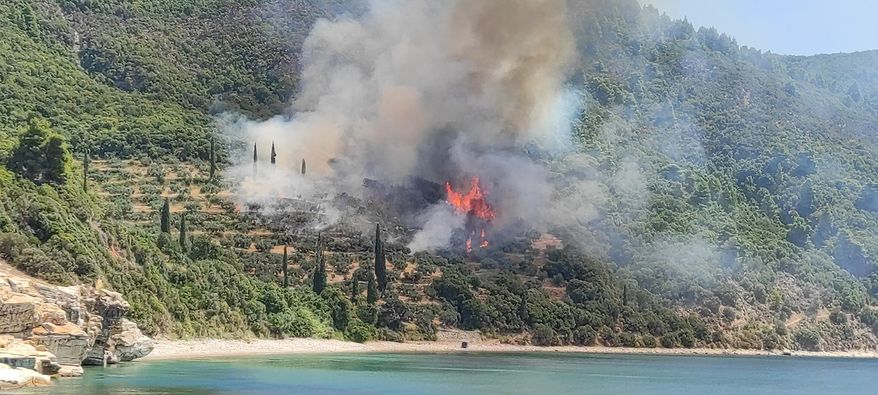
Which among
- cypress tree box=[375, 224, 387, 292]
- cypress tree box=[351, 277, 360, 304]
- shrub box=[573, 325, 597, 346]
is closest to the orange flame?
shrub box=[573, 325, 597, 346]

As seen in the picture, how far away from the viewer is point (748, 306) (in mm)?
153750

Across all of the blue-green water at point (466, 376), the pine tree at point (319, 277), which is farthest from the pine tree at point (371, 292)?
the blue-green water at point (466, 376)

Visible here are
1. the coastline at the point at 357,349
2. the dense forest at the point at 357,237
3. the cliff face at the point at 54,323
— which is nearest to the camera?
the cliff face at the point at 54,323

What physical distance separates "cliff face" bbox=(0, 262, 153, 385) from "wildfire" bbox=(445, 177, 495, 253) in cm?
8526

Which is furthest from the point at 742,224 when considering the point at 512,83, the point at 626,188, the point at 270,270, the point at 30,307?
the point at 30,307

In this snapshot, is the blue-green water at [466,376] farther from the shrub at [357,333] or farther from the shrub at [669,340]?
the shrub at [669,340]

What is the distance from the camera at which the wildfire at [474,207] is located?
517ft

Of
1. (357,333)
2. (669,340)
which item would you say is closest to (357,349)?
(357,333)

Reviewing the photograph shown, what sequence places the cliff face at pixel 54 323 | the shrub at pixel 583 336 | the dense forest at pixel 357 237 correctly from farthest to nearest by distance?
the shrub at pixel 583 336
the dense forest at pixel 357 237
the cliff face at pixel 54 323

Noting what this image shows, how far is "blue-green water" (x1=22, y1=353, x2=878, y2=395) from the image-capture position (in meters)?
66.4

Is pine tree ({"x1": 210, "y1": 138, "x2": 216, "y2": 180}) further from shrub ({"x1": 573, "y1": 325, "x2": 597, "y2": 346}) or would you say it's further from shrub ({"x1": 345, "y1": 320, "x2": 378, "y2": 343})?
shrub ({"x1": 573, "y1": 325, "x2": 597, "y2": 346})

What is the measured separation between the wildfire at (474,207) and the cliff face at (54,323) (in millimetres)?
85263

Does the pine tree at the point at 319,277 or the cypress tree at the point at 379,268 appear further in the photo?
the cypress tree at the point at 379,268

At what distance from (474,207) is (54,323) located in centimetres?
10340
